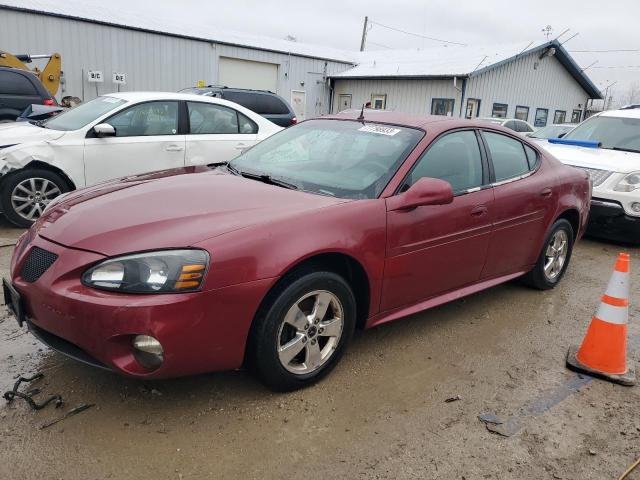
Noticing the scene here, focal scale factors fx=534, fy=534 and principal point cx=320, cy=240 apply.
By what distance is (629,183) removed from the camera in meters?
6.73

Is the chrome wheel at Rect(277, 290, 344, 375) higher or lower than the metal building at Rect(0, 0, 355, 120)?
lower

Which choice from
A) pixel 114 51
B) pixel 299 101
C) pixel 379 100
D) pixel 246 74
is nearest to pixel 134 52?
pixel 114 51

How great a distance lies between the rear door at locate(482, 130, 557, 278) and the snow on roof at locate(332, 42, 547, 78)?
1774 cm

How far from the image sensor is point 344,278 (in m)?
3.19

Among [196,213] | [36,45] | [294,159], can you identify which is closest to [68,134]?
[294,159]

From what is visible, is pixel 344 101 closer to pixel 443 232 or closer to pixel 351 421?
pixel 443 232

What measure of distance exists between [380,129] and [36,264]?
2367 mm

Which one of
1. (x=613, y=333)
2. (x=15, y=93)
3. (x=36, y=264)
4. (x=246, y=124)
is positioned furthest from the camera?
(x=15, y=93)

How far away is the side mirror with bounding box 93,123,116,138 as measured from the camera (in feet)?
19.7

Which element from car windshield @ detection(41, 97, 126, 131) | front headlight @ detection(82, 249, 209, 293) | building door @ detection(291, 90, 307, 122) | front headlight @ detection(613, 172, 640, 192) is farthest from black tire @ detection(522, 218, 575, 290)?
building door @ detection(291, 90, 307, 122)

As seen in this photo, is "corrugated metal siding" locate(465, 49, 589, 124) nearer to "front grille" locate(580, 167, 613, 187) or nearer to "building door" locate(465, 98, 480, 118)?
"building door" locate(465, 98, 480, 118)

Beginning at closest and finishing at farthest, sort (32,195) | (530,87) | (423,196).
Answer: (423,196) < (32,195) < (530,87)

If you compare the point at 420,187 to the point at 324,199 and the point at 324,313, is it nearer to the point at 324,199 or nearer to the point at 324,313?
the point at 324,199

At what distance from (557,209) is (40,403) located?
418cm
